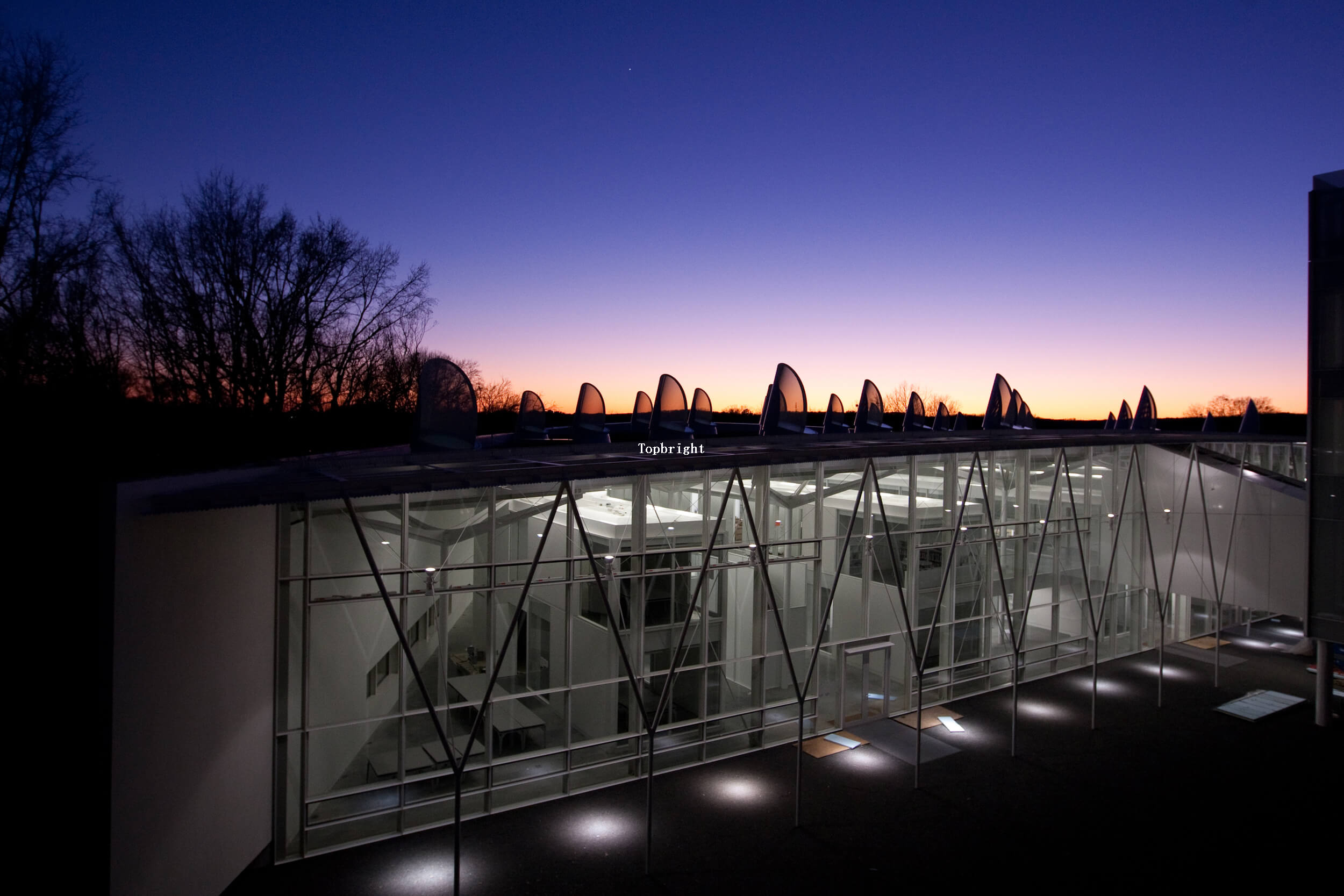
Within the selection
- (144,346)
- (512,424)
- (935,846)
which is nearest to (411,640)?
(935,846)

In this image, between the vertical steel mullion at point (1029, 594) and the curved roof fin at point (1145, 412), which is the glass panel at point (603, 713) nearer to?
the vertical steel mullion at point (1029, 594)


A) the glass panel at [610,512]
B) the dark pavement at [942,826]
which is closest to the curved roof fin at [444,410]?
the glass panel at [610,512]

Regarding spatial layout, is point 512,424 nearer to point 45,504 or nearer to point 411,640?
point 411,640

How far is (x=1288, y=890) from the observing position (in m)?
7.89

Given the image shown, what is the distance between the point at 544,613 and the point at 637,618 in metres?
1.47

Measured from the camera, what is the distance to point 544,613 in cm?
1038

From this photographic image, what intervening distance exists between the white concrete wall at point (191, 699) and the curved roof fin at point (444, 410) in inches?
77.8

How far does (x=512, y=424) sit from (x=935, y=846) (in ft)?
52.0

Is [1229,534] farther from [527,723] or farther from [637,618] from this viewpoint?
[527,723]

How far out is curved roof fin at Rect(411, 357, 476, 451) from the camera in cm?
937

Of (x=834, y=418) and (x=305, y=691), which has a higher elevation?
(x=834, y=418)

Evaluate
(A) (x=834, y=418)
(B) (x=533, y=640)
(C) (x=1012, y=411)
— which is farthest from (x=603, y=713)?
(C) (x=1012, y=411)

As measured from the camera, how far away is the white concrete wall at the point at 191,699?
581 cm

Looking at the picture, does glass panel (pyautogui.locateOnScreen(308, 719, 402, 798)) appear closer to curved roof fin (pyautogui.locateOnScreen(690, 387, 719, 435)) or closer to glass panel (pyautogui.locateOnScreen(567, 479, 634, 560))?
glass panel (pyautogui.locateOnScreen(567, 479, 634, 560))
